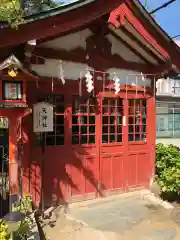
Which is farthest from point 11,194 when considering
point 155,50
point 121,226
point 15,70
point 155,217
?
point 155,50

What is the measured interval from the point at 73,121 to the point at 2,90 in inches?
117

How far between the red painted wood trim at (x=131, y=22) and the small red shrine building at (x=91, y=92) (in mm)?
25

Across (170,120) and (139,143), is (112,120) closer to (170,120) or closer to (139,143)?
(139,143)

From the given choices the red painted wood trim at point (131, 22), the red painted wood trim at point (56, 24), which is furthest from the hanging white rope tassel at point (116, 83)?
the red painted wood trim at point (56, 24)

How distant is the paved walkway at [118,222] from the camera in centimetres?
627

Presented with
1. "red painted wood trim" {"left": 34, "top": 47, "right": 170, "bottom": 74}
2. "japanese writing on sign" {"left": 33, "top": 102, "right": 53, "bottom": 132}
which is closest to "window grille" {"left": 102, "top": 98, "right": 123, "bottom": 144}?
"red painted wood trim" {"left": 34, "top": 47, "right": 170, "bottom": 74}

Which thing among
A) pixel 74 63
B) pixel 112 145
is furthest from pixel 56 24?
pixel 112 145

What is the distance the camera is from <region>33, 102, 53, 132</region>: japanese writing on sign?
645cm

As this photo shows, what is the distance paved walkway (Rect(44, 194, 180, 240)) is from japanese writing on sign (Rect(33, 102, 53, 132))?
2.23m

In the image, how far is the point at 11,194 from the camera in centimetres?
536

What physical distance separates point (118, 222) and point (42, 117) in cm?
312

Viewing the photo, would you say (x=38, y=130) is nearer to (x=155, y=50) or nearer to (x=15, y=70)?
(x=15, y=70)

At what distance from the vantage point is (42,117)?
6.46 metres

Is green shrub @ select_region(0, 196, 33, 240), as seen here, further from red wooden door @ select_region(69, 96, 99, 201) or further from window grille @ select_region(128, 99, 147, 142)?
window grille @ select_region(128, 99, 147, 142)
